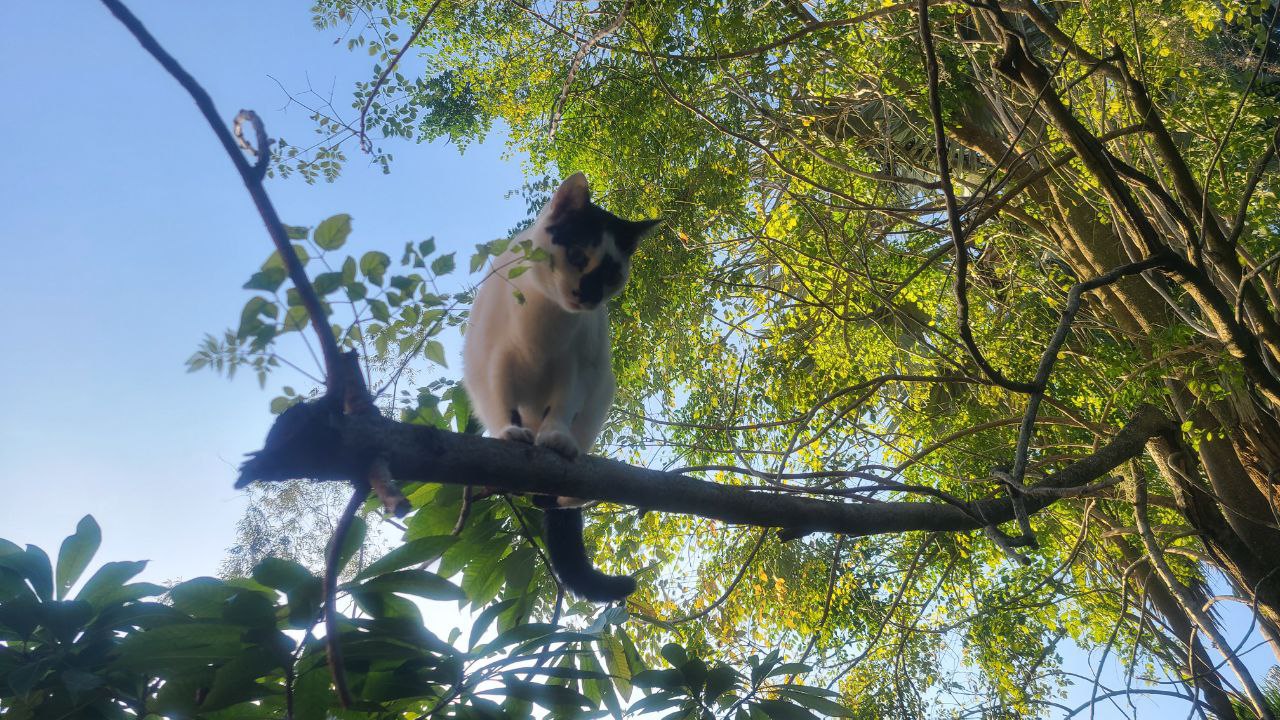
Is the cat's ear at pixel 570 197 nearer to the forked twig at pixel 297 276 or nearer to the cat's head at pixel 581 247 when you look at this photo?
the cat's head at pixel 581 247

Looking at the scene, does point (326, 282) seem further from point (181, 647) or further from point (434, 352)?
point (181, 647)

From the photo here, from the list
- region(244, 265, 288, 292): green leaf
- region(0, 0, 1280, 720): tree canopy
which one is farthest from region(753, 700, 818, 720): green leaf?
region(244, 265, 288, 292): green leaf

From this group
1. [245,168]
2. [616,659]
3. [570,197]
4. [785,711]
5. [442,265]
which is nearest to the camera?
[245,168]

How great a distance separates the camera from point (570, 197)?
302 cm

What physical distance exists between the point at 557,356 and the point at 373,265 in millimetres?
1355

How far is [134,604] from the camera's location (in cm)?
165

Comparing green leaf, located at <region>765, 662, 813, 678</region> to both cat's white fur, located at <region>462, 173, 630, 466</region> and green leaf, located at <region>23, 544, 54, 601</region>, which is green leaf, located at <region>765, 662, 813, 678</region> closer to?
cat's white fur, located at <region>462, 173, 630, 466</region>

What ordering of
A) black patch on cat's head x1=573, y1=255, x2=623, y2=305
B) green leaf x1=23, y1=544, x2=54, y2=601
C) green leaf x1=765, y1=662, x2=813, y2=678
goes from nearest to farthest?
green leaf x1=23, y1=544, x2=54, y2=601 → green leaf x1=765, y1=662, x2=813, y2=678 → black patch on cat's head x1=573, y1=255, x2=623, y2=305

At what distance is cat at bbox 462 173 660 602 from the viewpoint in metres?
2.44

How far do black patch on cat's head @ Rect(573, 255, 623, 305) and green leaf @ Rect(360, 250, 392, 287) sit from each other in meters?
1.36

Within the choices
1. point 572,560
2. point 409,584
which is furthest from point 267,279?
point 572,560

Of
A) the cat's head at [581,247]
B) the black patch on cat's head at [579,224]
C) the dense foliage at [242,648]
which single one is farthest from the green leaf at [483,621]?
the black patch on cat's head at [579,224]

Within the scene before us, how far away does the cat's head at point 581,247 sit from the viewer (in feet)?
8.95

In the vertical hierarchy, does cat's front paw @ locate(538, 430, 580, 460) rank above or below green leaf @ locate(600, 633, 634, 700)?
above
